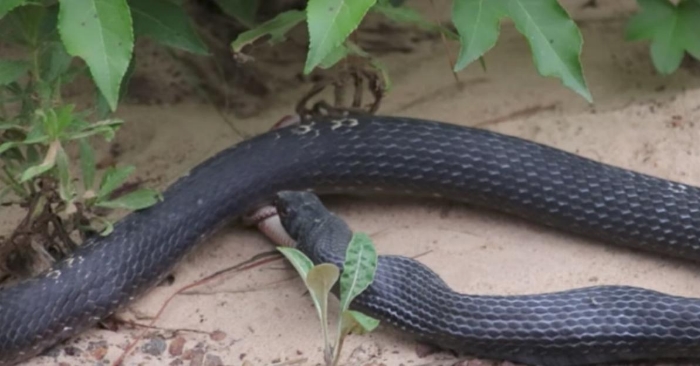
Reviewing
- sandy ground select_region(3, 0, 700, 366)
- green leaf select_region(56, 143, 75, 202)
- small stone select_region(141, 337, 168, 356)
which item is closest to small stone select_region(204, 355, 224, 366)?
sandy ground select_region(3, 0, 700, 366)

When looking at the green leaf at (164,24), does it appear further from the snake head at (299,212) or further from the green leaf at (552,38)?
the green leaf at (552,38)

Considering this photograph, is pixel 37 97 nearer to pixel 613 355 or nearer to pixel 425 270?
pixel 425 270

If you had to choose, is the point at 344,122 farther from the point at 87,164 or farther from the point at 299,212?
the point at 87,164

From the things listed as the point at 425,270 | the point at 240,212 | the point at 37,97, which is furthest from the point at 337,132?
the point at 37,97

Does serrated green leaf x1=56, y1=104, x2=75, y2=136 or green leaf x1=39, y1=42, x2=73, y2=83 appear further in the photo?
green leaf x1=39, y1=42, x2=73, y2=83

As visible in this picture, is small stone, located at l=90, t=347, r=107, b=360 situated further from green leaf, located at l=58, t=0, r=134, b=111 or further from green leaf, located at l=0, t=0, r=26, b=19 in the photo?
green leaf, located at l=0, t=0, r=26, b=19
